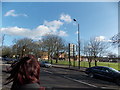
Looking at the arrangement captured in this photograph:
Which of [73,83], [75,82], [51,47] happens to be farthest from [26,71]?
[51,47]

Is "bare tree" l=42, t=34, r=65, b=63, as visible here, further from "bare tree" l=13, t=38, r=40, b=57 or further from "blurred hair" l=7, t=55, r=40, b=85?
"blurred hair" l=7, t=55, r=40, b=85

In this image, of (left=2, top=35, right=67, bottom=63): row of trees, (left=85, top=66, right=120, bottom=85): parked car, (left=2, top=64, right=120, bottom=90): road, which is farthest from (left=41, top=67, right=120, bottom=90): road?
(left=2, top=35, right=67, bottom=63): row of trees

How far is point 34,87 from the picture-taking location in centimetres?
216

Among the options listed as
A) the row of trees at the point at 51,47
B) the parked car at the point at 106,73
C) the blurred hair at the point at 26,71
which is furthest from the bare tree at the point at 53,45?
the blurred hair at the point at 26,71

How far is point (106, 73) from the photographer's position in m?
18.3

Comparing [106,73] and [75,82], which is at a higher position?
[106,73]

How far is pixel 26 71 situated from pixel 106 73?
16962 millimetres

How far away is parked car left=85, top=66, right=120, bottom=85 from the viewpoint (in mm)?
17000

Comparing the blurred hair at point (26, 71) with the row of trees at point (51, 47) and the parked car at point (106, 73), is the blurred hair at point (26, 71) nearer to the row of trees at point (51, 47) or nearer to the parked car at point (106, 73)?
the parked car at point (106, 73)

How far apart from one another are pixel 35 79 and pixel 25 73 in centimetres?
14

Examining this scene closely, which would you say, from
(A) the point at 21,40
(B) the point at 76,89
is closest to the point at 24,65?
(B) the point at 76,89

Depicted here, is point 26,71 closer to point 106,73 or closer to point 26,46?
point 106,73

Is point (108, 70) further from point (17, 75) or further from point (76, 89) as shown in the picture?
point (17, 75)

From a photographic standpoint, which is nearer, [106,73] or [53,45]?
[106,73]
